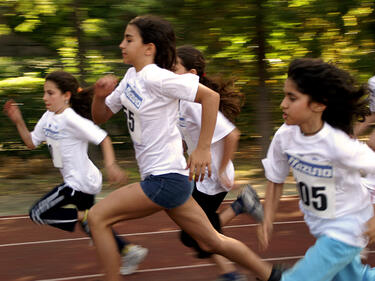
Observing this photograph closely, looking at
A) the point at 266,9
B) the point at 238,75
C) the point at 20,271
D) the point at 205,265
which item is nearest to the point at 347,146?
the point at 205,265

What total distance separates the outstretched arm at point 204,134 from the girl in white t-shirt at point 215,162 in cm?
62

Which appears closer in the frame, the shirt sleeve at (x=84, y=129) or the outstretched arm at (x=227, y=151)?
the outstretched arm at (x=227, y=151)

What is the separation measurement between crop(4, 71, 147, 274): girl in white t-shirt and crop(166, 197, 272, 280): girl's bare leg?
859 mm

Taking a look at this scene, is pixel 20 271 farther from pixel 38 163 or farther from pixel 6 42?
pixel 6 42

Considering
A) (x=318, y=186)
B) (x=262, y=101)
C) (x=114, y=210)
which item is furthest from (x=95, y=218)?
(x=262, y=101)

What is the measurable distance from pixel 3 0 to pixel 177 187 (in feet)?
19.4

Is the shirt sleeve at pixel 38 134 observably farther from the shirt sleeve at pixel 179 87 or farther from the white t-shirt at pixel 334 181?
the white t-shirt at pixel 334 181

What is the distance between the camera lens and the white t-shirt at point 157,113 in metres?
3.31

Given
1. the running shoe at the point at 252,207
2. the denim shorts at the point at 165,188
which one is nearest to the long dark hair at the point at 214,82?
the running shoe at the point at 252,207

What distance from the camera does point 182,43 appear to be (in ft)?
27.1

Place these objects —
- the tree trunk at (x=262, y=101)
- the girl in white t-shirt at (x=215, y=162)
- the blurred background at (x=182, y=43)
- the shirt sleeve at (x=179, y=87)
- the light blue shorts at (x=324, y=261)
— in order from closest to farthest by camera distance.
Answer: the light blue shorts at (x=324, y=261), the shirt sleeve at (x=179, y=87), the girl in white t-shirt at (x=215, y=162), the blurred background at (x=182, y=43), the tree trunk at (x=262, y=101)

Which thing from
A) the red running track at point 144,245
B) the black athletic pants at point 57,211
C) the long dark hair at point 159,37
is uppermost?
the long dark hair at point 159,37

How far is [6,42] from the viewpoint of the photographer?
8.96 metres

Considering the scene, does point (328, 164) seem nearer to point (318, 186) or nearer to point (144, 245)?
point (318, 186)
